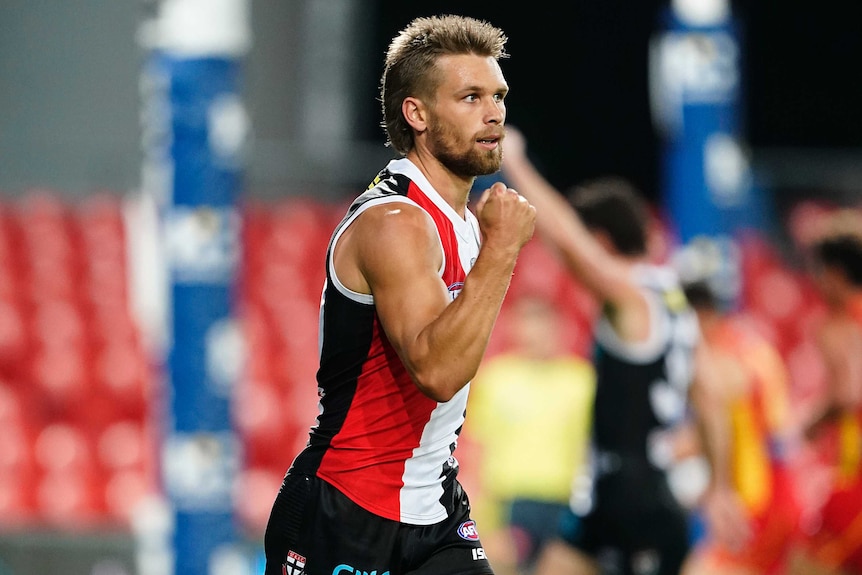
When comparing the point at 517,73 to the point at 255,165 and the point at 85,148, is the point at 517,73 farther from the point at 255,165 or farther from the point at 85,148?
the point at 85,148

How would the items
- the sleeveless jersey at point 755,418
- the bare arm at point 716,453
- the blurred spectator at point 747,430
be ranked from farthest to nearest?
the sleeveless jersey at point 755,418 < the blurred spectator at point 747,430 < the bare arm at point 716,453

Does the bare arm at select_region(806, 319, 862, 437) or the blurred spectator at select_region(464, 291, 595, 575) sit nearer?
the bare arm at select_region(806, 319, 862, 437)

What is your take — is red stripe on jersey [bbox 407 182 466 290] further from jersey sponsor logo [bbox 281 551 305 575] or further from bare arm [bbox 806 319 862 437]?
bare arm [bbox 806 319 862 437]

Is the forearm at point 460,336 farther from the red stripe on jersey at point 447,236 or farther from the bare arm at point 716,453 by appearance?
the bare arm at point 716,453

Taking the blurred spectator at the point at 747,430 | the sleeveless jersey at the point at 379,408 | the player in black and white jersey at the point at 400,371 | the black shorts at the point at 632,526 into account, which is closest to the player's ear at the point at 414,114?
the player in black and white jersey at the point at 400,371

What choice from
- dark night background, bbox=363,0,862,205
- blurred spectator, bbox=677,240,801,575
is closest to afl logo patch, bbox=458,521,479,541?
blurred spectator, bbox=677,240,801,575

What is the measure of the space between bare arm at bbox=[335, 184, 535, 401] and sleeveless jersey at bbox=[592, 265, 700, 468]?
240 centimetres

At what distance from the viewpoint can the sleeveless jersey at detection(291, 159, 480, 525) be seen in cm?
346

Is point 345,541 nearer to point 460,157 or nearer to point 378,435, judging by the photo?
point 378,435

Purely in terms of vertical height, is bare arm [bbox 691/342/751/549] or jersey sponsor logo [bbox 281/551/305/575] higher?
jersey sponsor logo [bbox 281/551/305/575]

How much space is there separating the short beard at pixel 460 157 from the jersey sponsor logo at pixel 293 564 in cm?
110

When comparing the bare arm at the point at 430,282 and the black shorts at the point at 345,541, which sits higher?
the bare arm at the point at 430,282

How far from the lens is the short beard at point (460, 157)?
136 inches

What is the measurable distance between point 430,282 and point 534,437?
194 inches
